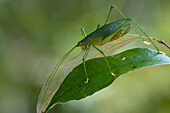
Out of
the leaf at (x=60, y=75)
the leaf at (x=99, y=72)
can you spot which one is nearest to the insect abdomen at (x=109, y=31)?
the leaf at (x=60, y=75)

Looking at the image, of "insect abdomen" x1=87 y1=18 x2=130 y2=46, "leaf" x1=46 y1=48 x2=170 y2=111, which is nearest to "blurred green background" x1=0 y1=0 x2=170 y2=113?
"insect abdomen" x1=87 y1=18 x2=130 y2=46

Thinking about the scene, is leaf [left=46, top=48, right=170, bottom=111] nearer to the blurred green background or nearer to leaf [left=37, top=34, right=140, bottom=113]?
leaf [left=37, top=34, right=140, bottom=113]

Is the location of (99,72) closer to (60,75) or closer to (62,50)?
(60,75)

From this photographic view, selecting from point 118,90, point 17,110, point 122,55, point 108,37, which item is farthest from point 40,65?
point 122,55

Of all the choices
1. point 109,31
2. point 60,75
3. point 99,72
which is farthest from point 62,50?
point 99,72

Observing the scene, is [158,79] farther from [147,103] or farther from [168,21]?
[168,21]

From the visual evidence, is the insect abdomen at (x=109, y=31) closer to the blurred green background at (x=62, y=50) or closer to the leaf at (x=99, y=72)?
the leaf at (x=99, y=72)

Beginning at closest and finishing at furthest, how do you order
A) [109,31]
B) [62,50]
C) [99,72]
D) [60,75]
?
[99,72] < [60,75] < [109,31] < [62,50]

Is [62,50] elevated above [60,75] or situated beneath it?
situated beneath
